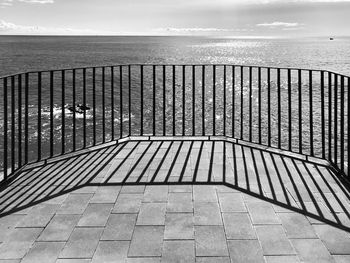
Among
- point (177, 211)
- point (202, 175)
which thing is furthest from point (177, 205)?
point (202, 175)

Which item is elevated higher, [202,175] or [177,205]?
[202,175]

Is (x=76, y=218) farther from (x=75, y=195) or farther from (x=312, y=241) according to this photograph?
(x=312, y=241)

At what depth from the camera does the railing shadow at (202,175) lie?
11.8 ft

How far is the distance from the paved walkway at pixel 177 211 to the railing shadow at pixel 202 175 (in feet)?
0.04

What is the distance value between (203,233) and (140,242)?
522 mm

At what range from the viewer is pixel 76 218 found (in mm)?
3293

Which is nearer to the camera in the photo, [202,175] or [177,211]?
[177,211]

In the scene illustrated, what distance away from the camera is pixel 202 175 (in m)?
4.33

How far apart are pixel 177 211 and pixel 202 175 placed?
3.19 ft

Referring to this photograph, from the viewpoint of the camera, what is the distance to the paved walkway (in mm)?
2771

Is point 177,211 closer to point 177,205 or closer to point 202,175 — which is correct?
point 177,205

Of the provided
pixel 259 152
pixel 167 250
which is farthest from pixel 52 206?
pixel 259 152

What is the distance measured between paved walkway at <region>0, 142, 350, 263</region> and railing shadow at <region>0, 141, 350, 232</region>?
1 cm

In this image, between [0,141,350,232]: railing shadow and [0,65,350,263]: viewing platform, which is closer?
[0,65,350,263]: viewing platform
